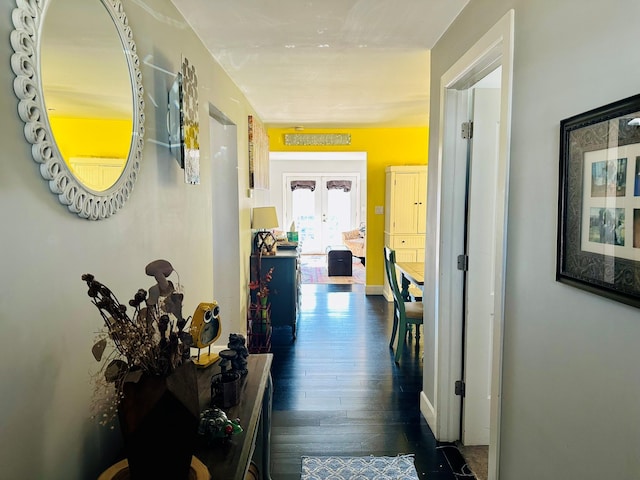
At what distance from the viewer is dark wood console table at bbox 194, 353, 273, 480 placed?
1111 millimetres

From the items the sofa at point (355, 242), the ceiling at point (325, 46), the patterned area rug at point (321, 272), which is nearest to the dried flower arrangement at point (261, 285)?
the ceiling at point (325, 46)

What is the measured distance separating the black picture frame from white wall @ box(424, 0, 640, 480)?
0.04 meters

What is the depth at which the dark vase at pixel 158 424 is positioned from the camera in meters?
0.94

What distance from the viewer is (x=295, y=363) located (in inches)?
144

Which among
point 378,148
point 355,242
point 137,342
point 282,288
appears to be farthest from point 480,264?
point 355,242

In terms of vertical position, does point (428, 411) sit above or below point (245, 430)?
below

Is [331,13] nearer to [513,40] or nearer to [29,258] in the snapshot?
[513,40]

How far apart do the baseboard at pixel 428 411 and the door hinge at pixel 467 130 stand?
166cm

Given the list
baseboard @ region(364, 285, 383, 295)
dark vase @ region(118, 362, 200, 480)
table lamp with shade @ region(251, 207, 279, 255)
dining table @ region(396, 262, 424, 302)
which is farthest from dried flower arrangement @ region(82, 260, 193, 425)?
baseboard @ region(364, 285, 383, 295)

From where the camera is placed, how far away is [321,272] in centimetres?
830

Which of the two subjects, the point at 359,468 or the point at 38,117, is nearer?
the point at 38,117

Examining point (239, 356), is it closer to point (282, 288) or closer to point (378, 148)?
point (282, 288)

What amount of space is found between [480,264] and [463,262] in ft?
0.30

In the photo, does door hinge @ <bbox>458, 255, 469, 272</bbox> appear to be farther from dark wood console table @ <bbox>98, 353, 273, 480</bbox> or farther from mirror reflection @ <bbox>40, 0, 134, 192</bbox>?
mirror reflection @ <bbox>40, 0, 134, 192</bbox>
